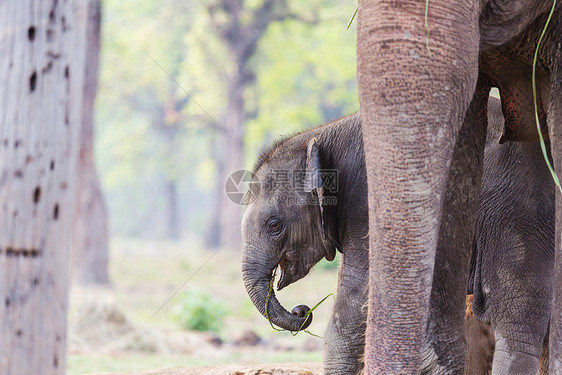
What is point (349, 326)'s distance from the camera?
14.7 feet

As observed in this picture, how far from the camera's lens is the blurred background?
32.3 feet

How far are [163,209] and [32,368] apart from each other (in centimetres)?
5499

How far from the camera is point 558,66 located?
314 centimetres

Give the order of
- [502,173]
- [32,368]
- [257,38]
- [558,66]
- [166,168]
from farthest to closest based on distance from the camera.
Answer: [166,168], [257,38], [502,173], [558,66], [32,368]

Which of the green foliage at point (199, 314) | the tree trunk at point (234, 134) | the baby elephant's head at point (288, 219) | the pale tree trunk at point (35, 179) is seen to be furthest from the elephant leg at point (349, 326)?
the tree trunk at point (234, 134)

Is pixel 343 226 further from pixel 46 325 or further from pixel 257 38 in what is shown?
pixel 257 38

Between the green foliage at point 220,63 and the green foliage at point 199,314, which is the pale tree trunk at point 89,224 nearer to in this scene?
the green foliage at point 220,63

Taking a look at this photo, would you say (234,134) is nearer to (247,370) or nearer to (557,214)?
(247,370)

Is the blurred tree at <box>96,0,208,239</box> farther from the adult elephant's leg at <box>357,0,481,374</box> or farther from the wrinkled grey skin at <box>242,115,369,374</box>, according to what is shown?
the adult elephant's leg at <box>357,0,481,374</box>

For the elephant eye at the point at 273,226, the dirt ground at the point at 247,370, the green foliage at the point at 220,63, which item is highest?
the green foliage at the point at 220,63

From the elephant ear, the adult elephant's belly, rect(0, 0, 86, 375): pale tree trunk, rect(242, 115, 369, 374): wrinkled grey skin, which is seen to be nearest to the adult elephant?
the adult elephant's belly

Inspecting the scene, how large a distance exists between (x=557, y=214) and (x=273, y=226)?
2.14 meters

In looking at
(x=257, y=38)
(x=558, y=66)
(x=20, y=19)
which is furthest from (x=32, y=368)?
(x=257, y=38)

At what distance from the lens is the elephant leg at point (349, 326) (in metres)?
4.45
